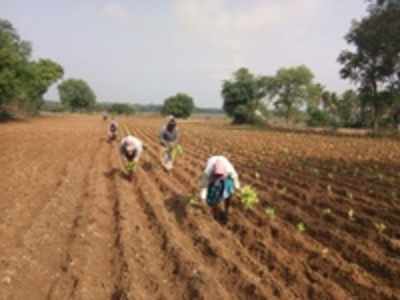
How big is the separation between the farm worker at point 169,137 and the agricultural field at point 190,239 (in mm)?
753

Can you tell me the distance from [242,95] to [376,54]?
3294cm

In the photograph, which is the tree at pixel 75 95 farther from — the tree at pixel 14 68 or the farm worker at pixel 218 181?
the farm worker at pixel 218 181

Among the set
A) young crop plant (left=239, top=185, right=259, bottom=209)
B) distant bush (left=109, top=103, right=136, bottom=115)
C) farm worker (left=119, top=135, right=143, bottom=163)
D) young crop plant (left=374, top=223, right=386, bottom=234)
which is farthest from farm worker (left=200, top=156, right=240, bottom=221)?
distant bush (left=109, top=103, right=136, bottom=115)

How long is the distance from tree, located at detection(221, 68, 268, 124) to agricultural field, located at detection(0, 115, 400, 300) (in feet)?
174

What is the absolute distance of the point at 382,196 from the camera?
9180 mm

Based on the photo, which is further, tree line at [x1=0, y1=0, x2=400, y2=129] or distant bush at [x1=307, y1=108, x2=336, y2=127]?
distant bush at [x1=307, y1=108, x2=336, y2=127]

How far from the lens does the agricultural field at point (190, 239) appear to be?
186 inches

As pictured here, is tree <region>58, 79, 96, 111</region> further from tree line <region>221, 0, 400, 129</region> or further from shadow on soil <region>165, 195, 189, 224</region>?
shadow on soil <region>165, 195, 189, 224</region>

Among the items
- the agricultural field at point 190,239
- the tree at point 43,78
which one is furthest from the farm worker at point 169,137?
the tree at point 43,78

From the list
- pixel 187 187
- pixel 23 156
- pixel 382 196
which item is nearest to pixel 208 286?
pixel 187 187

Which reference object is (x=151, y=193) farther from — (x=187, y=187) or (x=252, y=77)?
(x=252, y=77)

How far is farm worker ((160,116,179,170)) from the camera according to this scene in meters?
11.2

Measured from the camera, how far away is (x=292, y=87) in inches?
2950

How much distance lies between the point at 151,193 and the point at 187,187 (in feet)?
3.85
